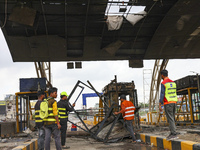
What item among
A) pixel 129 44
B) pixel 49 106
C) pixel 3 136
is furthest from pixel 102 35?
pixel 49 106

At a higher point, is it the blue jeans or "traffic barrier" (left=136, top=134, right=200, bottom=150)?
the blue jeans

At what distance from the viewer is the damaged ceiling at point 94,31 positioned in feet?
39.3

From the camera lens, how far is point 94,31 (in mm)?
14469

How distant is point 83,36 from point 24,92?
4.54m

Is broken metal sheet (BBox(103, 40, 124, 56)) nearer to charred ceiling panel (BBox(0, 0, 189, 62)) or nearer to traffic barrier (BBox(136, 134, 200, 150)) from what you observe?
charred ceiling panel (BBox(0, 0, 189, 62))

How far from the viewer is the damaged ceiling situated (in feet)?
39.3

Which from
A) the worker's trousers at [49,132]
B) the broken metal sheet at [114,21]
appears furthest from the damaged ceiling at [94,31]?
the worker's trousers at [49,132]

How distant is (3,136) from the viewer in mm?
13039

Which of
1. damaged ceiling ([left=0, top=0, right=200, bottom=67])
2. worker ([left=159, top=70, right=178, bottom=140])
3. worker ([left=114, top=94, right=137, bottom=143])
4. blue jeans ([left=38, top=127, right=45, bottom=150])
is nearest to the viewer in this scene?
blue jeans ([left=38, top=127, right=45, bottom=150])

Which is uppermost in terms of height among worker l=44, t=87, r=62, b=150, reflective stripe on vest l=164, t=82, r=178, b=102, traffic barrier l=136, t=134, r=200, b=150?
reflective stripe on vest l=164, t=82, r=178, b=102

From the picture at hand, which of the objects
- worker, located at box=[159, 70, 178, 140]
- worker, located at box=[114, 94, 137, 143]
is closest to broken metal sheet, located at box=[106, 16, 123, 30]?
worker, located at box=[114, 94, 137, 143]

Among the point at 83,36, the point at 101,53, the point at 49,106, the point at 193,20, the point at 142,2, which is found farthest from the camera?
the point at 101,53

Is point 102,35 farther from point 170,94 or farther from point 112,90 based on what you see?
point 170,94

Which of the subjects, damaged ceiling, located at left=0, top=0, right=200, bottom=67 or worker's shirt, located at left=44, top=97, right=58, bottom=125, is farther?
damaged ceiling, located at left=0, top=0, right=200, bottom=67
